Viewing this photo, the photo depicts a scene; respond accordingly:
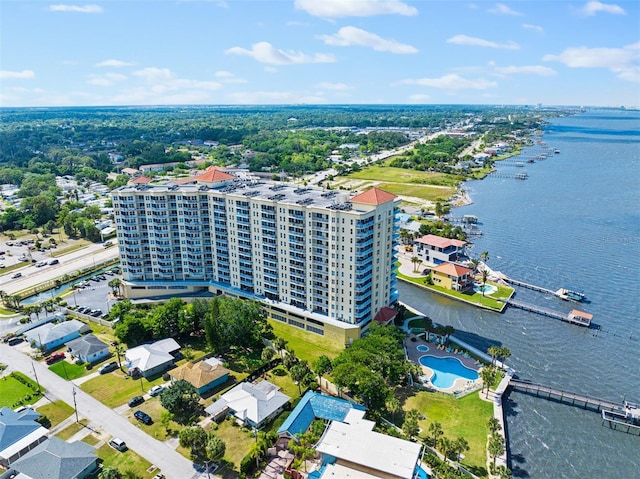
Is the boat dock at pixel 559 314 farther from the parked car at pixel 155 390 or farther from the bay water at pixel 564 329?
the parked car at pixel 155 390

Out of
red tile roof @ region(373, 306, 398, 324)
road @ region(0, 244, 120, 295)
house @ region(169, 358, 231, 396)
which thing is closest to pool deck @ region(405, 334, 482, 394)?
red tile roof @ region(373, 306, 398, 324)

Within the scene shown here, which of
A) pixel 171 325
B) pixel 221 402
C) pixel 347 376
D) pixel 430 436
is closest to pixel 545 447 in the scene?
pixel 430 436

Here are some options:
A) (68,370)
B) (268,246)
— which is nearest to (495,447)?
(268,246)

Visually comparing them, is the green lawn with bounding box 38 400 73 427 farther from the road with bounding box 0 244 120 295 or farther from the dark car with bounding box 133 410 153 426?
the road with bounding box 0 244 120 295

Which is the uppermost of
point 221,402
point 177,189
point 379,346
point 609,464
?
point 177,189

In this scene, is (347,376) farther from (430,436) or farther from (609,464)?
(609,464)

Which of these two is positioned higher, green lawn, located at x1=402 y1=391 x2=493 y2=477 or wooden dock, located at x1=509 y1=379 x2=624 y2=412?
green lawn, located at x1=402 y1=391 x2=493 y2=477
